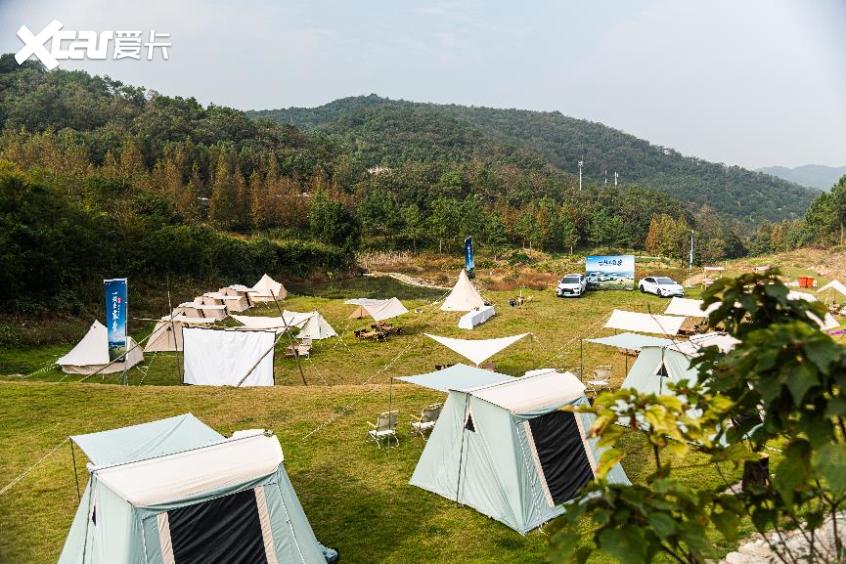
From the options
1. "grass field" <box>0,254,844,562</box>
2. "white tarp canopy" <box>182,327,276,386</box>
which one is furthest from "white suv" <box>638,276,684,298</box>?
"white tarp canopy" <box>182,327,276,386</box>

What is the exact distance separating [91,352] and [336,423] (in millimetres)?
9849

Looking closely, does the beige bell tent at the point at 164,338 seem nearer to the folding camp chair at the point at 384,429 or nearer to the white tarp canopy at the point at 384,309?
the white tarp canopy at the point at 384,309

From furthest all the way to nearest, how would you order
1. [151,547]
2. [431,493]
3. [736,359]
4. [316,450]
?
[316,450] → [431,493] → [151,547] → [736,359]

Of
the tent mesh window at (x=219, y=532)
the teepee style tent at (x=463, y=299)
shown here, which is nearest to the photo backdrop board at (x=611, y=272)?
the teepee style tent at (x=463, y=299)

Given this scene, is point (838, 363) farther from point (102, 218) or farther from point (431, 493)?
point (102, 218)

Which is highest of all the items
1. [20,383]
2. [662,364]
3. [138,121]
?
[138,121]

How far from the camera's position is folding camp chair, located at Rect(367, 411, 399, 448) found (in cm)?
1084

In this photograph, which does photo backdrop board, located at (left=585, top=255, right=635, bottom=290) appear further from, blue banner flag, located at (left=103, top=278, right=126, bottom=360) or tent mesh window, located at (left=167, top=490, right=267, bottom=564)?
tent mesh window, located at (left=167, top=490, right=267, bottom=564)

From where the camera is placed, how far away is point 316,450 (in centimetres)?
1075

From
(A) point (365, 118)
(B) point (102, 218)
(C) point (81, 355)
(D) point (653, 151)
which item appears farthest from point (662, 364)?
(D) point (653, 151)

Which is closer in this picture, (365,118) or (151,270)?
(151,270)

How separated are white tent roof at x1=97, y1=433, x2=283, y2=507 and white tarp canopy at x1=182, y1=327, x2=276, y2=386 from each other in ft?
27.5

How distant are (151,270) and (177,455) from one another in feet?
95.8

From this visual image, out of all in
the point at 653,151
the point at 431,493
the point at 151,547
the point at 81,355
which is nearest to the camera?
the point at 151,547
